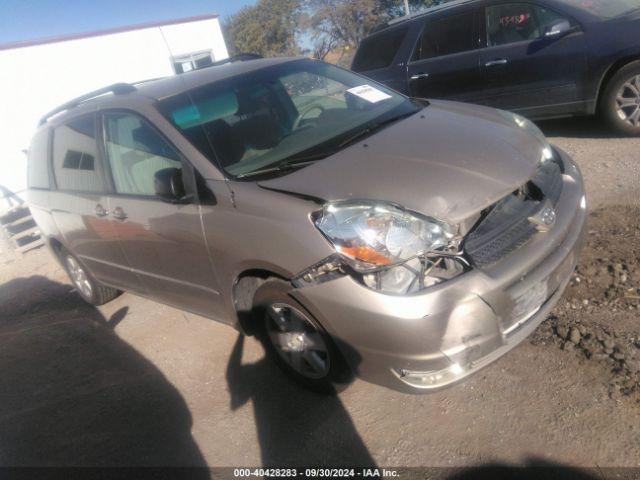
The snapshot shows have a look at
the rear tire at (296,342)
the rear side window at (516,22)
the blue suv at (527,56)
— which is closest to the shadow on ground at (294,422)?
the rear tire at (296,342)

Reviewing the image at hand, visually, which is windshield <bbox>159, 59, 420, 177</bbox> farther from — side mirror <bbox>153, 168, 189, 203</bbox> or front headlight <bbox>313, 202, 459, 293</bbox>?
front headlight <bbox>313, 202, 459, 293</bbox>

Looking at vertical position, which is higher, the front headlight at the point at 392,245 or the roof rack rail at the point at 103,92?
the roof rack rail at the point at 103,92

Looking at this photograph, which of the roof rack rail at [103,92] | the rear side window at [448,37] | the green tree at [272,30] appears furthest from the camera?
the green tree at [272,30]

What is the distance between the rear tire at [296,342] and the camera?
91.4 inches

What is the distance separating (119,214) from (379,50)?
486 centimetres

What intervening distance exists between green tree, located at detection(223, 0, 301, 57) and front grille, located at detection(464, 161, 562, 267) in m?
27.1

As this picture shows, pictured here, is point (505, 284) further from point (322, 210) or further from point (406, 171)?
point (322, 210)

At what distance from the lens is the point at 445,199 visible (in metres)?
2.12

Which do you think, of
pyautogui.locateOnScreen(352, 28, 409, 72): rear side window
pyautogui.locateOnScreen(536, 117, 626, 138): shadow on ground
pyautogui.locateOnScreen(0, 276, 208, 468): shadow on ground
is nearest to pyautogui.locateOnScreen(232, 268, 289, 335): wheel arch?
pyautogui.locateOnScreen(0, 276, 208, 468): shadow on ground

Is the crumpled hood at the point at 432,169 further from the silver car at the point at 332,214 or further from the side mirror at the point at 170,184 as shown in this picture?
the side mirror at the point at 170,184

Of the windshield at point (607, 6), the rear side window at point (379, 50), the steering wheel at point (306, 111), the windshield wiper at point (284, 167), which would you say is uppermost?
the steering wheel at point (306, 111)

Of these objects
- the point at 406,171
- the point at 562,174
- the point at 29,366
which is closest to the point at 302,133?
the point at 406,171

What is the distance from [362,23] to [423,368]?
2615 centimetres

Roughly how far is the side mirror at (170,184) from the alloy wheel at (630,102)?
4.53 m
